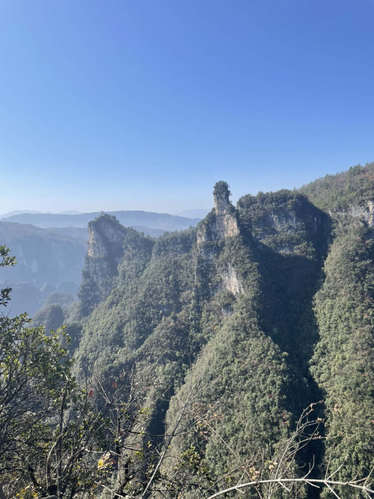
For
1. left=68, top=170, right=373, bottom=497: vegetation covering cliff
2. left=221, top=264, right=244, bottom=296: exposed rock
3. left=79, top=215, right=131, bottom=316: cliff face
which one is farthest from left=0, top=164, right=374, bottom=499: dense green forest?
left=79, top=215, right=131, bottom=316: cliff face

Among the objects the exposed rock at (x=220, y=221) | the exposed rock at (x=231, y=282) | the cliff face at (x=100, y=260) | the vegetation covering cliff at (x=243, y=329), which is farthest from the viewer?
the cliff face at (x=100, y=260)

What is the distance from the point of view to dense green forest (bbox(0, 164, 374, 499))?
247 inches

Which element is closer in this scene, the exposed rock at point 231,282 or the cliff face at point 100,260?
the exposed rock at point 231,282

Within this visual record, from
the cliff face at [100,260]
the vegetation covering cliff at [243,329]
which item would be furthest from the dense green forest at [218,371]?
the cliff face at [100,260]

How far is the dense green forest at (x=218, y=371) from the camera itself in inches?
247

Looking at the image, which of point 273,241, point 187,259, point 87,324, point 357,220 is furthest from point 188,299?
point 357,220

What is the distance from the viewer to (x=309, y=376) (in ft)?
121

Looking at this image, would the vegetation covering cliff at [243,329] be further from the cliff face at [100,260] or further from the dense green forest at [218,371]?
the cliff face at [100,260]

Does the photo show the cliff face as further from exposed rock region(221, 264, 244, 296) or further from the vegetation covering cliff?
exposed rock region(221, 264, 244, 296)

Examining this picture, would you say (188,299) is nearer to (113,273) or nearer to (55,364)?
(113,273)

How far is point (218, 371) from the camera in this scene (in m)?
38.4

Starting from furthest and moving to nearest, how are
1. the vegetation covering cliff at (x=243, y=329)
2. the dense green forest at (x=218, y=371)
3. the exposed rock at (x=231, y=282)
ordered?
1. the exposed rock at (x=231, y=282)
2. the vegetation covering cliff at (x=243, y=329)
3. the dense green forest at (x=218, y=371)

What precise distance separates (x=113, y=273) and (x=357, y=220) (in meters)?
84.1

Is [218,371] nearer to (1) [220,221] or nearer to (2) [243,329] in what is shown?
(2) [243,329]
